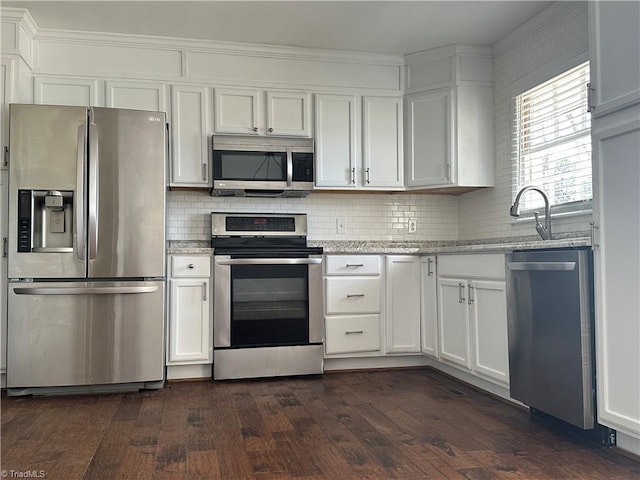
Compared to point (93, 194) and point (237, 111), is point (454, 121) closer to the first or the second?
point (237, 111)

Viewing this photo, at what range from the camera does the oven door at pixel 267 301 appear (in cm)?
374

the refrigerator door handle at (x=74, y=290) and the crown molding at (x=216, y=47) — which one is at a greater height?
the crown molding at (x=216, y=47)

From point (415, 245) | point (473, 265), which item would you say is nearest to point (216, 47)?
point (415, 245)

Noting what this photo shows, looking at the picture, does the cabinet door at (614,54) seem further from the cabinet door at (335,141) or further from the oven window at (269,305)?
the oven window at (269,305)

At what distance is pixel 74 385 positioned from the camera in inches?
Answer: 132

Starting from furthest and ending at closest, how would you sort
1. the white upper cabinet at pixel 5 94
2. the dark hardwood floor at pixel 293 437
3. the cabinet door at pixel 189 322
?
the cabinet door at pixel 189 322
the white upper cabinet at pixel 5 94
the dark hardwood floor at pixel 293 437

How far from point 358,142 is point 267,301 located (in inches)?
58.2

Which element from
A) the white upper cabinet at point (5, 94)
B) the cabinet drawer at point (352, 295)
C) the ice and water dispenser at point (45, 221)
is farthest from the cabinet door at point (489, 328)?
the white upper cabinet at point (5, 94)

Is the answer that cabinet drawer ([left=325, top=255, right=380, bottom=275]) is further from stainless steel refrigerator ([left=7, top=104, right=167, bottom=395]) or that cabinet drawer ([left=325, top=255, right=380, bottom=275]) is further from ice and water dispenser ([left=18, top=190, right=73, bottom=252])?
ice and water dispenser ([left=18, top=190, right=73, bottom=252])

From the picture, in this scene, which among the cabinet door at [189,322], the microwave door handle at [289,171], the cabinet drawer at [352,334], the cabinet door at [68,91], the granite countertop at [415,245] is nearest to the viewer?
the granite countertop at [415,245]

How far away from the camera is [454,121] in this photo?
13.5 ft

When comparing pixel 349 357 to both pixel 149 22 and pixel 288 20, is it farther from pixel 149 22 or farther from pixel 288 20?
pixel 149 22

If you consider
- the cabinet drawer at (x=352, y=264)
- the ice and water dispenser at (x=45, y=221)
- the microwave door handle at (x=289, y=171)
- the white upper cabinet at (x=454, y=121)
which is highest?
the white upper cabinet at (x=454, y=121)

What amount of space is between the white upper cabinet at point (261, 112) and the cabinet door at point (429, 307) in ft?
4.55
